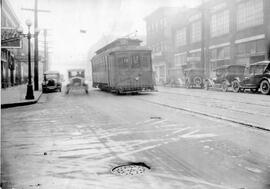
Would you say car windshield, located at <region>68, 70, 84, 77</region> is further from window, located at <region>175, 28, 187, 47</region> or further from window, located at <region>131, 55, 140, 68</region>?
window, located at <region>175, 28, 187, 47</region>

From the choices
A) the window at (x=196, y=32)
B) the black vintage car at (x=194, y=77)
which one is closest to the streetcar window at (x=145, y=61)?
the black vintage car at (x=194, y=77)

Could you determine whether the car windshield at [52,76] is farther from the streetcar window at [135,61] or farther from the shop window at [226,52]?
the shop window at [226,52]

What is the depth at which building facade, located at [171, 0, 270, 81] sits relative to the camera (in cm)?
2643

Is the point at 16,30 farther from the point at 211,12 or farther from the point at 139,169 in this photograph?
the point at 211,12

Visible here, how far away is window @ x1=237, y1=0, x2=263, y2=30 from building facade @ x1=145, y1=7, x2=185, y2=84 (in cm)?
1553

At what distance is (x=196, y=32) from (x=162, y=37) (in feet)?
38.2

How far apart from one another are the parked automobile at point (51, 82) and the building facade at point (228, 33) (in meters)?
14.7

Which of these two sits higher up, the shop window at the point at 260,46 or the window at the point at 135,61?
the shop window at the point at 260,46

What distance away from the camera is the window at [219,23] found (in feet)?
105

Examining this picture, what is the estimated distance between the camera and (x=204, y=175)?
3.98 meters

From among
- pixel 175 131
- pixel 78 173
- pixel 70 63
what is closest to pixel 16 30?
pixel 175 131

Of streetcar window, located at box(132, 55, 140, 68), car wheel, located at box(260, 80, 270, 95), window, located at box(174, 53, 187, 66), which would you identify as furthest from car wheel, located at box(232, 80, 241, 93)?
window, located at box(174, 53, 187, 66)

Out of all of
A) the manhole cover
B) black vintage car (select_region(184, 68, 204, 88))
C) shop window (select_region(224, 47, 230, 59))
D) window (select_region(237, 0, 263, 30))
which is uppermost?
window (select_region(237, 0, 263, 30))

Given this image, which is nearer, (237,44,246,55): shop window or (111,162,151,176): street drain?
(111,162,151,176): street drain
